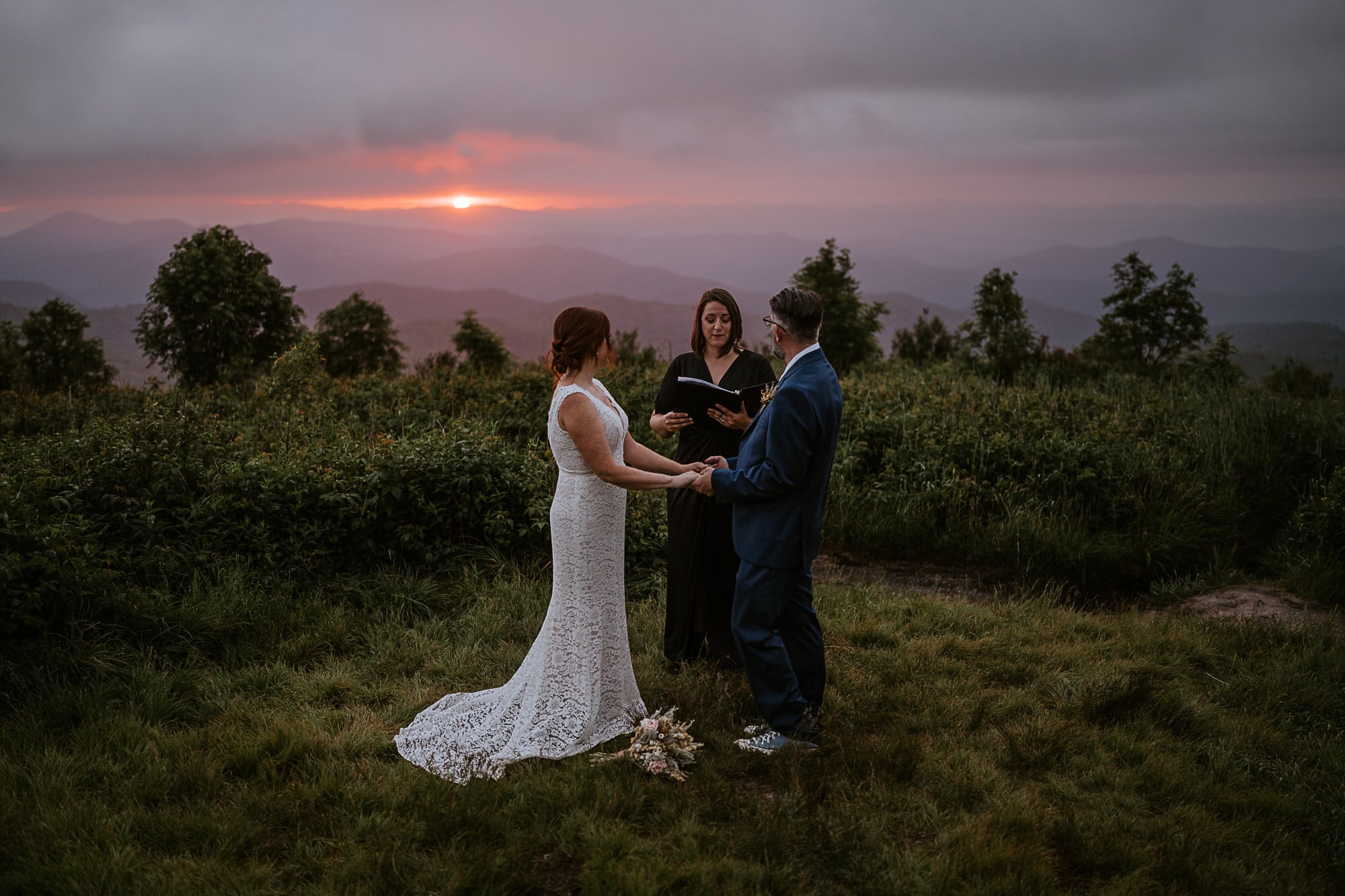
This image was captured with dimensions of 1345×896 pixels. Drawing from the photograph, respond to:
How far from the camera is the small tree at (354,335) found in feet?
78.5

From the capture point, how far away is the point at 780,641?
4.21 meters

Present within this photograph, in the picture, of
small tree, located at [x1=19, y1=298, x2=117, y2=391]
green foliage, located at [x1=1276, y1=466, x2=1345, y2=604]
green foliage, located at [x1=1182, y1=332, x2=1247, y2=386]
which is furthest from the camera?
small tree, located at [x1=19, y1=298, x2=117, y2=391]

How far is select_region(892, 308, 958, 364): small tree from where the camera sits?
890 inches

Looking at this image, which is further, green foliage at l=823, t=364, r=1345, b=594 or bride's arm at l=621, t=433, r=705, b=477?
green foliage at l=823, t=364, r=1345, b=594

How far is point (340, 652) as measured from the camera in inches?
221

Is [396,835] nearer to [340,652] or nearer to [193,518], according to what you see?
[340,652]

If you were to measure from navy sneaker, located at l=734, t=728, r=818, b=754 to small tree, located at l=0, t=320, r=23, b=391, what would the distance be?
18158 millimetres

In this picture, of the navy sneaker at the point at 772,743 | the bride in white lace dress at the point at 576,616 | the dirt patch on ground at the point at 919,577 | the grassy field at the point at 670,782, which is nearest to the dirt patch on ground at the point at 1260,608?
the grassy field at the point at 670,782

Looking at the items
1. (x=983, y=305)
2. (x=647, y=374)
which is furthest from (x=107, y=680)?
(x=983, y=305)

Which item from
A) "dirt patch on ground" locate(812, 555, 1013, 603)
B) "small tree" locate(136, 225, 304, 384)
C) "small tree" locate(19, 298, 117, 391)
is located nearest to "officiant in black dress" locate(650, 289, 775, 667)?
"dirt patch on ground" locate(812, 555, 1013, 603)

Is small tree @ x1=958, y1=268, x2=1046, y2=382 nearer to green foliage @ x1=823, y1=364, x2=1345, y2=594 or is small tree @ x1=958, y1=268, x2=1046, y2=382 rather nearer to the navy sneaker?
green foliage @ x1=823, y1=364, x2=1345, y2=594

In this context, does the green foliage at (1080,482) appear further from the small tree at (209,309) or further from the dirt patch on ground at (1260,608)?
the small tree at (209,309)

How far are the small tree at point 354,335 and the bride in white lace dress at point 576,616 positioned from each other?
2083 centimetres

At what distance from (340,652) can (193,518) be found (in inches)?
64.4
